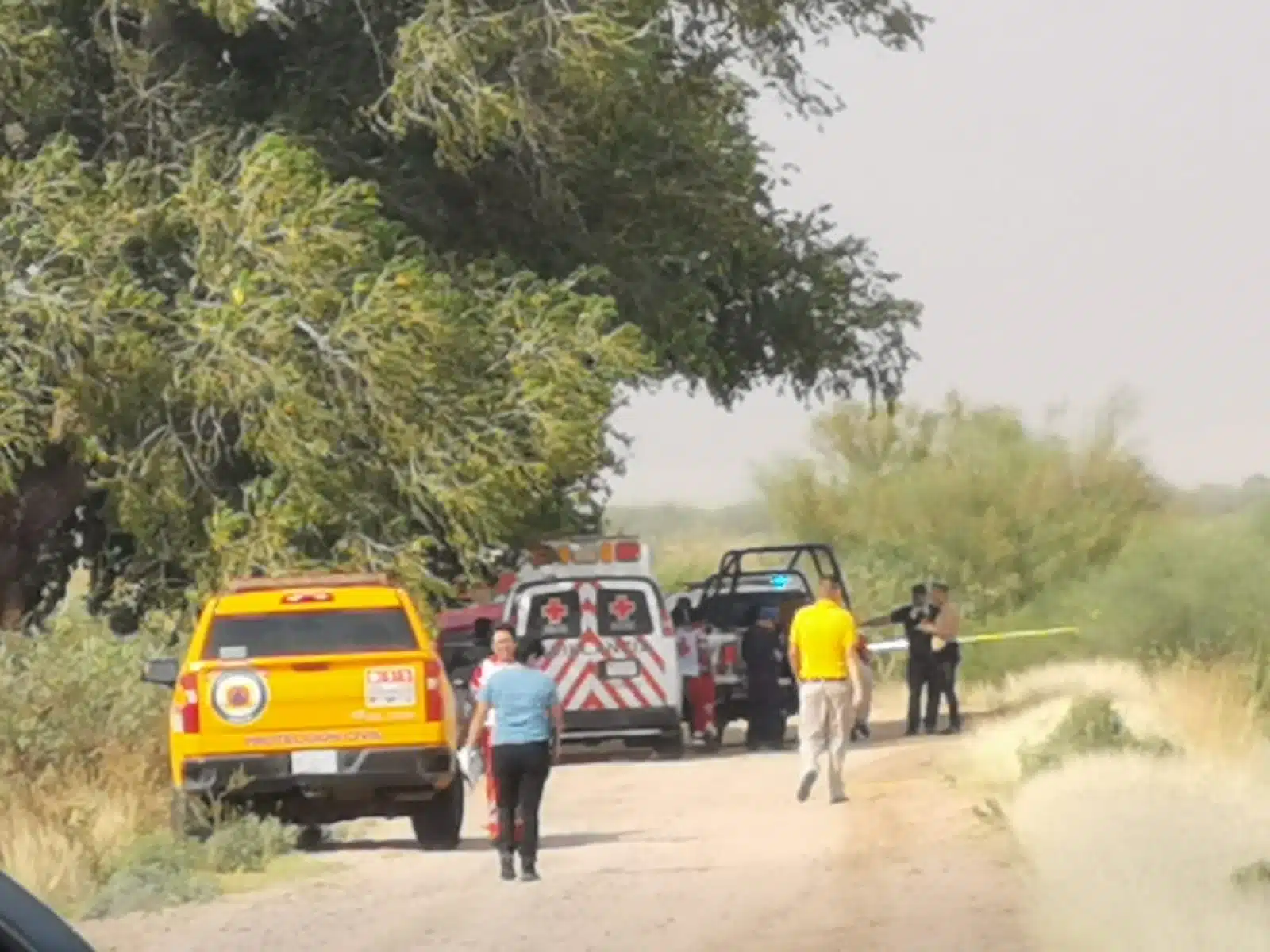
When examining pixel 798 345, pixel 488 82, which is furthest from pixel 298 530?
pixel 798 345

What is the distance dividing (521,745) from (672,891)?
166 cm

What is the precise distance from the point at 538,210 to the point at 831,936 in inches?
888

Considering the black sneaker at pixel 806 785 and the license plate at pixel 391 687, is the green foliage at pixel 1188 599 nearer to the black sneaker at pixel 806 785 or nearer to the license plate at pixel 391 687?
the black sneaker at pixel 806 785

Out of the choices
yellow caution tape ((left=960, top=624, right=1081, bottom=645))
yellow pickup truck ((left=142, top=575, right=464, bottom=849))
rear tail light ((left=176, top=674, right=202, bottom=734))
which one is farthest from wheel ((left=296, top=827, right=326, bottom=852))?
yellow caution tape ((left=960, top=624, right=1081, bottom=645))

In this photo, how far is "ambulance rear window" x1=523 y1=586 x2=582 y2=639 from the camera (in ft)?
115

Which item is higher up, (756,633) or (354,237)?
(354,237)

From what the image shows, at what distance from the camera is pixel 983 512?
69.9m

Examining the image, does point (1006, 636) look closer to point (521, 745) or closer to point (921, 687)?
point (921, 687)

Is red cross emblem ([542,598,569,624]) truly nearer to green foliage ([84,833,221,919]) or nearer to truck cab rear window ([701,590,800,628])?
truck cab rear window ([701,590,800,628])

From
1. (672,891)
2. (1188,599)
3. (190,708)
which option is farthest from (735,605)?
(672,891)

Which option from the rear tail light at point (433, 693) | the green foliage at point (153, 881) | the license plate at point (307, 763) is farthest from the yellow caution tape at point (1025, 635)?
the green foliage at point (153, 881)

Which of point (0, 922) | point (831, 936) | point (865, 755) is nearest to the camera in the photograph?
point (0, 922)

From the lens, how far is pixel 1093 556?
67750 mm

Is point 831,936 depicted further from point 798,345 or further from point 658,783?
point 798,345
